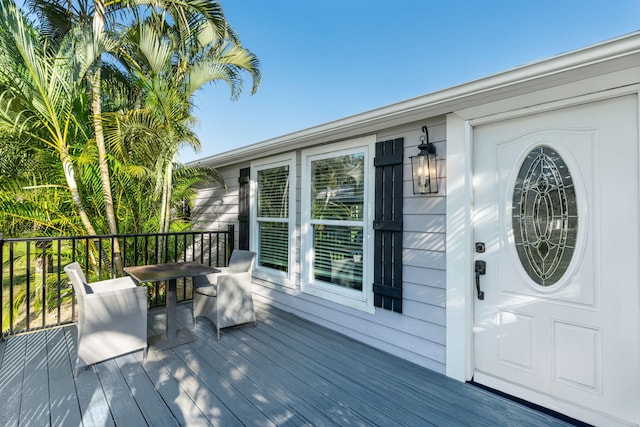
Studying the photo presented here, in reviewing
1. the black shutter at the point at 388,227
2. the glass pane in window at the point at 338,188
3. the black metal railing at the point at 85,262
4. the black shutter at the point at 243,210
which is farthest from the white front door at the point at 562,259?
the black metal railing at the point at 85,262

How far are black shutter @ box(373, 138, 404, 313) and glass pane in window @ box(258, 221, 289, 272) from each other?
151 cm

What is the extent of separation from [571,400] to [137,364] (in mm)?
3177

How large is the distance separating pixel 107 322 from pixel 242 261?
1.50 m

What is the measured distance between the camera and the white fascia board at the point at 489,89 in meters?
1.64

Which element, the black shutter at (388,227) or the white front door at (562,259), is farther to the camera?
the black shutter at (388,227)

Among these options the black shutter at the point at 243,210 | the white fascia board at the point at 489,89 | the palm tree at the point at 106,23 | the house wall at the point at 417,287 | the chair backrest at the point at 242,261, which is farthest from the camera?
the black shutter at the point at 243,210

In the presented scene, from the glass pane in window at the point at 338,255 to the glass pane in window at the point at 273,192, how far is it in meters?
0.71

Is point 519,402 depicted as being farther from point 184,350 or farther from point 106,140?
point 106,140

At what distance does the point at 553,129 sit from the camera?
2.08 meters

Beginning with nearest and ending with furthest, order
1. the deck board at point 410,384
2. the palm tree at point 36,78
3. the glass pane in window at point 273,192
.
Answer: the deck board at point 410,384, the palm tree at point 36,78, the glass pane in window at point 273,192

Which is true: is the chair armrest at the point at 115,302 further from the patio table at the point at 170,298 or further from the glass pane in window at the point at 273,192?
the glass pane in window at the point at 273,192

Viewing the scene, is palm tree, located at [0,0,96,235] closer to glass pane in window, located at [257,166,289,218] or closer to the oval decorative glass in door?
glass pane in window, located at [257,166,289,218]

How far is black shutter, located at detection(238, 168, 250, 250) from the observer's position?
4727 mm

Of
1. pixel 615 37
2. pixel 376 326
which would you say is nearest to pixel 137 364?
pixel 376 326
